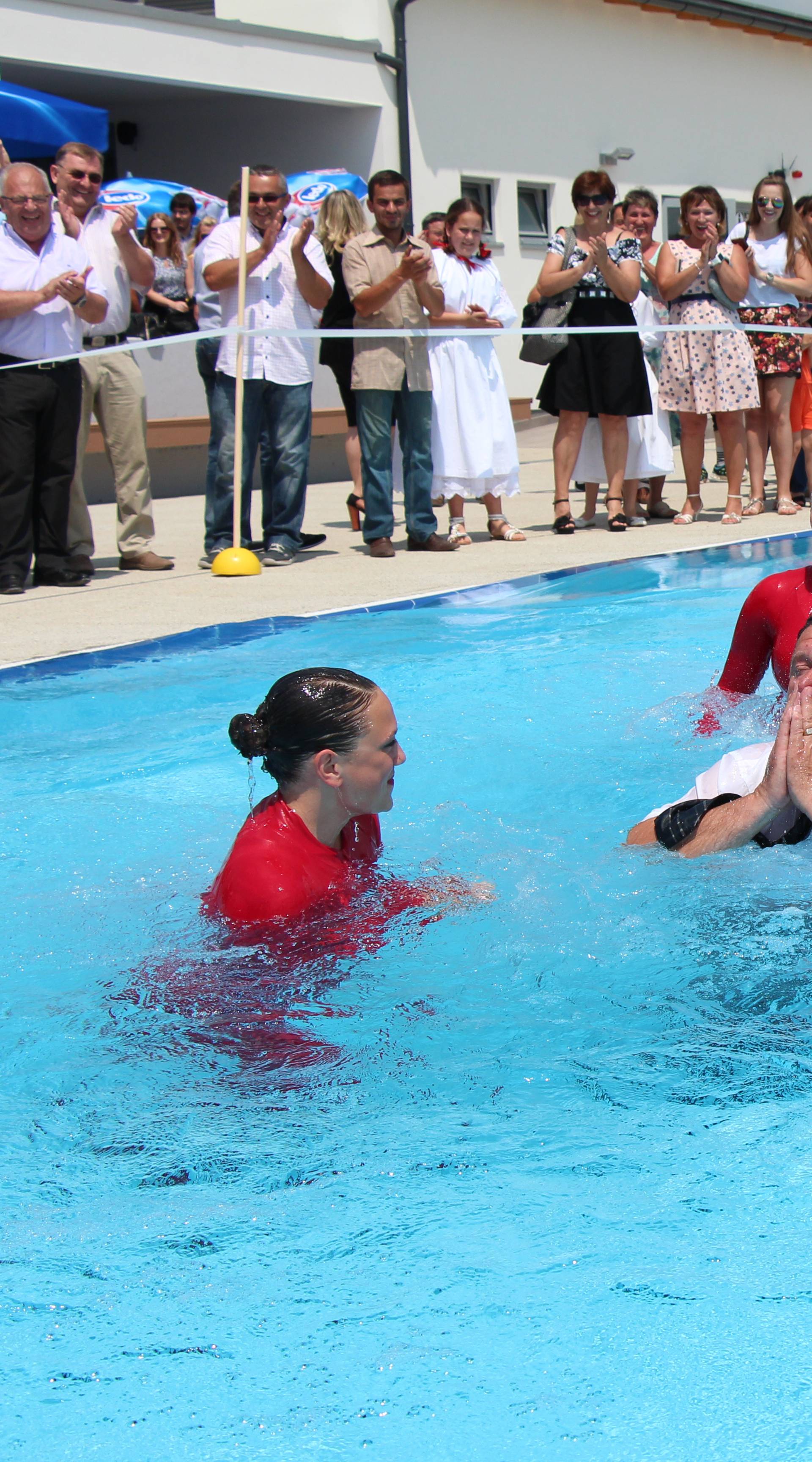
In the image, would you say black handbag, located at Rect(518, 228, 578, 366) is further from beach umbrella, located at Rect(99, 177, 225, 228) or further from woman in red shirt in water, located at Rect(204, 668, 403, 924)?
woman in red shirt in water, located at Rect(204, 668, 403, 924)

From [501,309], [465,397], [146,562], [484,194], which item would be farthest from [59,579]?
[484,194]

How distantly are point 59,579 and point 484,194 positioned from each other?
1064cm

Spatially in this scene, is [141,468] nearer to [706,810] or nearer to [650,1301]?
[706,810]

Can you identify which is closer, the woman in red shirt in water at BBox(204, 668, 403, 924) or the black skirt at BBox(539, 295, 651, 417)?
the woman in red shirt in water at BBox(204, 668, 403, 924)

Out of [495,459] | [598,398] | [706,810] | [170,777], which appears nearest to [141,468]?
[495,459]

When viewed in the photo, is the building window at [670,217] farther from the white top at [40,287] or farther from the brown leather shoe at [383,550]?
the white top at [40,287]

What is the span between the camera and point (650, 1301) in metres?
2.53

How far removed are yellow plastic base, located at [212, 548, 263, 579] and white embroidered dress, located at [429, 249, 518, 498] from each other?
1.56m

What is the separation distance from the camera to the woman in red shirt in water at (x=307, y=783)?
3.30 meters

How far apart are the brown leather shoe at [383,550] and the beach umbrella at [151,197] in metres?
5.23

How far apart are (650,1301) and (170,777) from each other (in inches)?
145

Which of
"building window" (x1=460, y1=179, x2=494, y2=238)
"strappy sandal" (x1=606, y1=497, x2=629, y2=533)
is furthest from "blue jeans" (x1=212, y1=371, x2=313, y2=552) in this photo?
"building window" (x1=460, y1=179, x2=494, y2=238)

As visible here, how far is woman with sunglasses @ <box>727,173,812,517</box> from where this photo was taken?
1000 centimetres

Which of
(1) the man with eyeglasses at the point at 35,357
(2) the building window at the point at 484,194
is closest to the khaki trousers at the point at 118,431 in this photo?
(1) the man with eyeglasses at the point at 35,357
